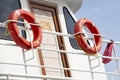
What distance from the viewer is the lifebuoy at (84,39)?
6.41 meters

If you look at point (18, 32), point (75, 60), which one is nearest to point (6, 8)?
point (18, 32)

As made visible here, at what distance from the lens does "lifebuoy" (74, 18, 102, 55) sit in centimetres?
641

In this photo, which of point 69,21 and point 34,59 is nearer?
point 34,59

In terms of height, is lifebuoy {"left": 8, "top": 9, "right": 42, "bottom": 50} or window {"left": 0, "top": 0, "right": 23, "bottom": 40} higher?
window {"left": 0, "top": 0, "right": 23, "bottom": 40}

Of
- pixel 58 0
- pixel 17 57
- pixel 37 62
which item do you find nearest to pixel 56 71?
pixel 37 62

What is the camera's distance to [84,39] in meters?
6.44

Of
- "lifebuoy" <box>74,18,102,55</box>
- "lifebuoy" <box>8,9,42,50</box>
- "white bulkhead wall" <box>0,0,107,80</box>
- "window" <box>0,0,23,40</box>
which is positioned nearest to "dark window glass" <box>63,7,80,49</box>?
"white bulkhead wall" <box>0,0,107,80</box>

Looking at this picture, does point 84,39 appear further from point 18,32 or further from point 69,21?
point 69,21

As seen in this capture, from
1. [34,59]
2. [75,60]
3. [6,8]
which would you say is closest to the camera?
[34,59]

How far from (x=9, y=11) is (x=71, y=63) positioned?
1.40 m

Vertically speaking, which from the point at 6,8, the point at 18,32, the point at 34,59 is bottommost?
the point at 34,59

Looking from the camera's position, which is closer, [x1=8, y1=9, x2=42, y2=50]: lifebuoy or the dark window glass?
[x1=8, y1=9, x2=42, y2=50]: lifebuoy

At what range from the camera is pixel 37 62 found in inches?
272

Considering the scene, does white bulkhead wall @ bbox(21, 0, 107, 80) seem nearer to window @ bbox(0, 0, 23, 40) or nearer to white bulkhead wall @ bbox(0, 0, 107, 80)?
white bulkhead wall @ bbox(0, 0, 107, 80)
